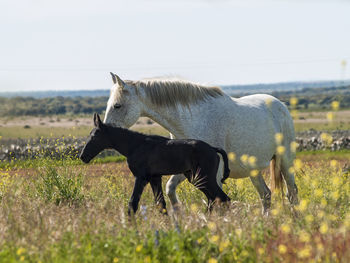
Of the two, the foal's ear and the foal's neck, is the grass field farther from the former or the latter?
the foal's ear

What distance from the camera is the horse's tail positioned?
9477 mm

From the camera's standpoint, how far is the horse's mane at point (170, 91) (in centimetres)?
789

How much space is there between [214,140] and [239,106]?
877mm

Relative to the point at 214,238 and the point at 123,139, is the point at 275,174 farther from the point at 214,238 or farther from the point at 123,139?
the point at 214,238

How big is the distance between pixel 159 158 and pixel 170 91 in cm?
124

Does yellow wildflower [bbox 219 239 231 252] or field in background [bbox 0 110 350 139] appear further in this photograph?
field in background [bbox 0 110 350 139]

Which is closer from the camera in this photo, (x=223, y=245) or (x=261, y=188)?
(x=223, y=245)

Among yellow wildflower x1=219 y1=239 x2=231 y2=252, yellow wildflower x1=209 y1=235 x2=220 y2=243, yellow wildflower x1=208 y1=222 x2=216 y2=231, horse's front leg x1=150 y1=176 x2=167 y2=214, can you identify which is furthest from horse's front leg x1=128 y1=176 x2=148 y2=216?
yellow wildflower x1=219 y1=239 x2=231 y2=252

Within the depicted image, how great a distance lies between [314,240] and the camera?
228 inches

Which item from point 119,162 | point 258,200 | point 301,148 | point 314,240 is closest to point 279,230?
point 314,240

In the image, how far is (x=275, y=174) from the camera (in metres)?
9.62

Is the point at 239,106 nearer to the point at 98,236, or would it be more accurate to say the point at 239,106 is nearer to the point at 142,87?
the point at 142,87

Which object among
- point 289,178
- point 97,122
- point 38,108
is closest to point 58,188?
point 97,122

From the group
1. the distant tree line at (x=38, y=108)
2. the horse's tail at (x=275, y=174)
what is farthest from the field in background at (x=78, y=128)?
the horse's tail at (x=275, y=174)
